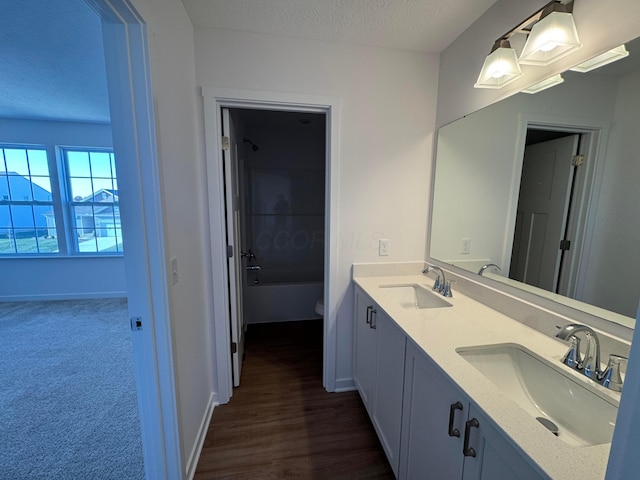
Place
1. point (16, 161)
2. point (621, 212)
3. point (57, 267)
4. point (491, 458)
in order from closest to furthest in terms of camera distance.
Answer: point (491, 458), point (621, 212), point (16, 161), point (57, 267)

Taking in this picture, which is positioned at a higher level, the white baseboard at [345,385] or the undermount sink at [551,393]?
the undermount sink at [551,393]

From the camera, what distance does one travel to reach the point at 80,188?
3.64 metres

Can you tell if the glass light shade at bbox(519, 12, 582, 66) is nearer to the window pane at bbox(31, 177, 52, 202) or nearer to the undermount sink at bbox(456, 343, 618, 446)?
the undermount sink at bbox(456, 343, 618, 446)

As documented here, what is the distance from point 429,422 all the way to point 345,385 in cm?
113

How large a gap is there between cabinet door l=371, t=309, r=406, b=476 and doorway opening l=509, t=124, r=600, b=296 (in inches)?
27.5

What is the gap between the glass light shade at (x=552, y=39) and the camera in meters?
0.97

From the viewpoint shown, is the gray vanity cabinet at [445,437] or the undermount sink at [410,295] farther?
the undermount sink at [410,295]

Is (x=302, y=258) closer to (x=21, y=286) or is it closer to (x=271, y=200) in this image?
(x=271, y=200)

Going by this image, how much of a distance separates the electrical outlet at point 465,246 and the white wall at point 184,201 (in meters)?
1.67

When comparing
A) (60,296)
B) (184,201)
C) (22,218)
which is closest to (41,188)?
(22,218)

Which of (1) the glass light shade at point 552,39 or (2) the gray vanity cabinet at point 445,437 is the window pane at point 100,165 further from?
(1) the glass light shade at point 552,39

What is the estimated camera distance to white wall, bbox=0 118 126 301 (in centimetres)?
335

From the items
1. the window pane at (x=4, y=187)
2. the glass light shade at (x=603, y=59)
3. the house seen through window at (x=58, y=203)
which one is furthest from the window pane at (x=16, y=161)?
the glass light shade at (x=603, y=59)

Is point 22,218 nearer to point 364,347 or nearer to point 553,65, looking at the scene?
point 364,347
